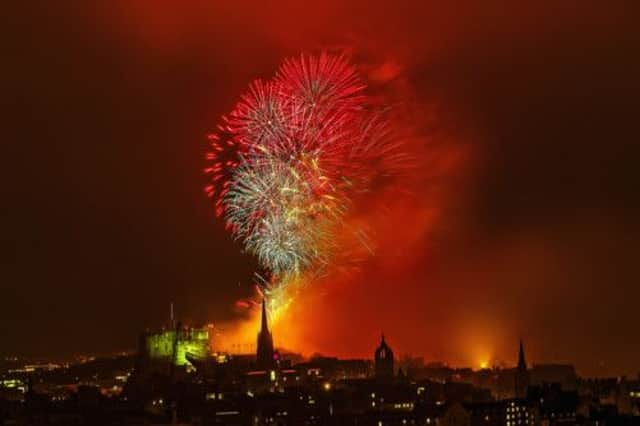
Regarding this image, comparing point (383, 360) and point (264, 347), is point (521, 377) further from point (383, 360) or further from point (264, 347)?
point (264, 347)

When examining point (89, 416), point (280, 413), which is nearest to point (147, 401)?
point (89, 416)

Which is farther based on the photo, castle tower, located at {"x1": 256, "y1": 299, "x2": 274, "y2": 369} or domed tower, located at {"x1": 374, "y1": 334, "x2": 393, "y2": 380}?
domed tower, located at {"x1": 374, "y1": 334, "x2": 393, "y2": 380}

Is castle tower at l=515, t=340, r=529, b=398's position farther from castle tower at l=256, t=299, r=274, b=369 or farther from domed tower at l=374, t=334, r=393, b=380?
castle tower at l=256, t=299, r=274, b=369

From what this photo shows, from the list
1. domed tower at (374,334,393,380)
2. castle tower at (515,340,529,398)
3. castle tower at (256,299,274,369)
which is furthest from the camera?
domed tower at (374,334,393,380)

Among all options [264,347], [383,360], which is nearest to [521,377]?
[383,360]

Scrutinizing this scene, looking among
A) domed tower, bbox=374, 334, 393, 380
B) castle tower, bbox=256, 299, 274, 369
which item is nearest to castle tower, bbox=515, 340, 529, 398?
domed tower, bbox=374, 334, 393, 380

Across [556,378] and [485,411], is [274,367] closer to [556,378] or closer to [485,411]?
[485,411]

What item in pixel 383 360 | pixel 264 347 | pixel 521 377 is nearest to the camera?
pixel 264 347
